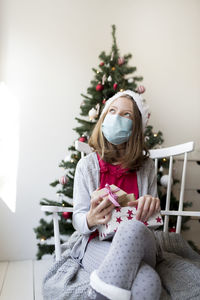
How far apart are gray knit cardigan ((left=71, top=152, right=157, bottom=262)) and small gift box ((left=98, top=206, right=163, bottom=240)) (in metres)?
0.07

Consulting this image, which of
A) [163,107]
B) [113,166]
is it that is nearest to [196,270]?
[113,166]

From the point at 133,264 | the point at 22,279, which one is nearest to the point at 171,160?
the point at 133,264

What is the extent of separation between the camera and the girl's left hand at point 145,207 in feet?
3.64

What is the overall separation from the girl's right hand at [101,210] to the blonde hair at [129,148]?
0.32 meters

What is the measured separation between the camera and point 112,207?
111 centimetres

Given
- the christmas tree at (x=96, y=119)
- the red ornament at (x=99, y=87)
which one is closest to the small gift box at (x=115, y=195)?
the christmas tree at (x=96, y=119)

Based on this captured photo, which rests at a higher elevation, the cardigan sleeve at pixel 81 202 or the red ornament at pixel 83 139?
the red ornament at pixel 83 139

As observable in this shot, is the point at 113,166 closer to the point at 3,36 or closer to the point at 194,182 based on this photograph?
the point at 194,182

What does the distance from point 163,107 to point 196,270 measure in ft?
5.99

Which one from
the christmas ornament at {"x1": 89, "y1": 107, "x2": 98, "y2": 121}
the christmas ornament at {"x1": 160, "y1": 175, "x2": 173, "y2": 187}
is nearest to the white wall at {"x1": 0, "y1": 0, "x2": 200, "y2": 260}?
the christmas ornament at {"x1": 89, "y1": 107, "x2": 98, "y2": 121}

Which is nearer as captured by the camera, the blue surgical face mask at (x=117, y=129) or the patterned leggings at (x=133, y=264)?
the patterned leggings at (x=133, y=264)

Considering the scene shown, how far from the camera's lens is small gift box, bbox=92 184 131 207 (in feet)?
3.57

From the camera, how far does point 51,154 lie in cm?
253

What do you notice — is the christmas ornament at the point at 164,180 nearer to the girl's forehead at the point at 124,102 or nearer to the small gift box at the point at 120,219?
the girl's forehead at the point at 124,102
